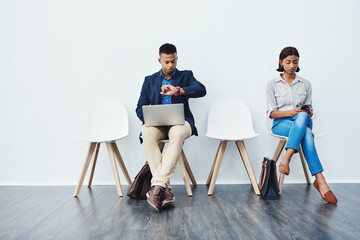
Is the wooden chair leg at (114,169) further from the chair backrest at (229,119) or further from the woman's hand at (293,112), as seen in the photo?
the woman's hand at (293,112)

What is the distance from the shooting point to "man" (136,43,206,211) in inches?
88.3

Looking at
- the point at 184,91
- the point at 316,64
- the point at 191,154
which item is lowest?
the point at 191,154

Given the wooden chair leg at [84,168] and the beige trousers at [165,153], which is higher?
the beige trousers at [165,153]

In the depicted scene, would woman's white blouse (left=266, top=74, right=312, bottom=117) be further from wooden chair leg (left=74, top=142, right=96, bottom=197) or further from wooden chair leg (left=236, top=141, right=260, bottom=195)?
wooden chair leg (left=74, top=142, right=96, bottom=197)

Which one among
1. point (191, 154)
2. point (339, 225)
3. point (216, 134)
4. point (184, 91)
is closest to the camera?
point (339, 225)

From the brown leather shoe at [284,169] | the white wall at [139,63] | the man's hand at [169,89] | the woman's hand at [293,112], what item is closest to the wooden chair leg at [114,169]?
the white wall at [139,63]

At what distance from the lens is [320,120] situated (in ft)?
10.6

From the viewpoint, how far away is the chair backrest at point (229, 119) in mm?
2973

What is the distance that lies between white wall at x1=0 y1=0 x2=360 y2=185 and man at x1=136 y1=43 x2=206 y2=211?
0.46 meters

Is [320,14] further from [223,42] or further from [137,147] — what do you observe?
[137,147]

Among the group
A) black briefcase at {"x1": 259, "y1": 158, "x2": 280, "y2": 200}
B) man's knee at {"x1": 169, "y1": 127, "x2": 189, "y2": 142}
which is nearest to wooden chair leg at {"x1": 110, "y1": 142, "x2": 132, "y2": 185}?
man's knee at {"x1": 169, "y1": 127, "x2": 189, "y2": 142}

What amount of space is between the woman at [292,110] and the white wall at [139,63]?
45 centimetres

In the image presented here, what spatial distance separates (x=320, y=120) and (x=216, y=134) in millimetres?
1171

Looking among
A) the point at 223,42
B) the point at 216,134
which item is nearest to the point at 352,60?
the point at 223,42
